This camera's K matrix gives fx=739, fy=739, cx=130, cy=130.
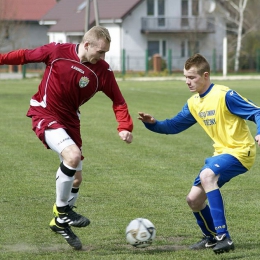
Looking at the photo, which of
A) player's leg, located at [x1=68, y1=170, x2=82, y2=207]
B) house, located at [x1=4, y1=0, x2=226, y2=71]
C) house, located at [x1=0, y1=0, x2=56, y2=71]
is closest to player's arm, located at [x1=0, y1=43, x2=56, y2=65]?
player's leg, located at [x1=68, y1=170, x2=82, y2=207]

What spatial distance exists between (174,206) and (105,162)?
11.6 feet

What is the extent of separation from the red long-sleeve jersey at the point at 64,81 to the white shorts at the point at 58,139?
135 mm

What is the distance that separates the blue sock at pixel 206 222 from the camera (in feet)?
21.6

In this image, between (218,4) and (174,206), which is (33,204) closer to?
(174,206)

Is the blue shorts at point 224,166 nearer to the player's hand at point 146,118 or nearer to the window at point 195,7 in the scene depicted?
the player's hand at point 146,118

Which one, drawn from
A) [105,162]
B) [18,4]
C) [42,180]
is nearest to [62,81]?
[42,180]

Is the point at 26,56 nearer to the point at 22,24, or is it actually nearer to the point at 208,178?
the point at 208,178

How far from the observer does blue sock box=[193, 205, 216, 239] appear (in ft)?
21.6

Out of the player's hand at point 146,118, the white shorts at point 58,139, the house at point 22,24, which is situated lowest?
the house at point 22,24

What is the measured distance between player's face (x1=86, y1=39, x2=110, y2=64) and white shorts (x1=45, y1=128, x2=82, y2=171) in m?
0.71

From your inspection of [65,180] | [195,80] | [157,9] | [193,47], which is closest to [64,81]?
[65,180]

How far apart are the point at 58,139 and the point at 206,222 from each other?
1.52 meters

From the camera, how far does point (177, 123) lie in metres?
6.91

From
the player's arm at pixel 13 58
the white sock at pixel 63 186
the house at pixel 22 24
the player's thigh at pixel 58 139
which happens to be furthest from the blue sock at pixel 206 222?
the house at pixel 22 24
